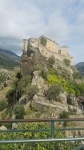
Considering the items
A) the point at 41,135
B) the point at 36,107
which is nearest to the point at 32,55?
the point at 36,107

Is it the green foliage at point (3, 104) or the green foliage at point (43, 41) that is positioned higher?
the green foliage at point (43, 41)

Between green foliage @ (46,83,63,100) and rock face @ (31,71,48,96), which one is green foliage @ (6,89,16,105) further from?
green foliage @ (46,83,63,100)

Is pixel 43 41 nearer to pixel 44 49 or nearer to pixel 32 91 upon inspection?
pixel 44 49

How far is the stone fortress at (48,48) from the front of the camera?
81581 mm

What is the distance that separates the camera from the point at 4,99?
263 ft

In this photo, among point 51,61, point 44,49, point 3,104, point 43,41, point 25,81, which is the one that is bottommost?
point 3,104

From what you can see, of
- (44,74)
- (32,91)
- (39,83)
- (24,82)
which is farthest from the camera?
(24,82)

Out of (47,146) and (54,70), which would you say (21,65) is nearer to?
(54,70)

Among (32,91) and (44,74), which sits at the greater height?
(44,74)

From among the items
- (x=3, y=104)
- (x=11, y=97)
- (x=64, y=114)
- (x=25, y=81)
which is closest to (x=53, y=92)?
(x=64, y=114)

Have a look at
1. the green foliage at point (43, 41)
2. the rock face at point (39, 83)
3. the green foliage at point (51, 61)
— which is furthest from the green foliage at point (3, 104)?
the green foliage at point (43, 41)

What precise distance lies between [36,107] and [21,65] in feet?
63.0

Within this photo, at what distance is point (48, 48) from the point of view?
86562 mm

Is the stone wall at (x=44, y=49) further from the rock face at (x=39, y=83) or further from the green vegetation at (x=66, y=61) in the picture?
the rock face at (x=39, y=83)
